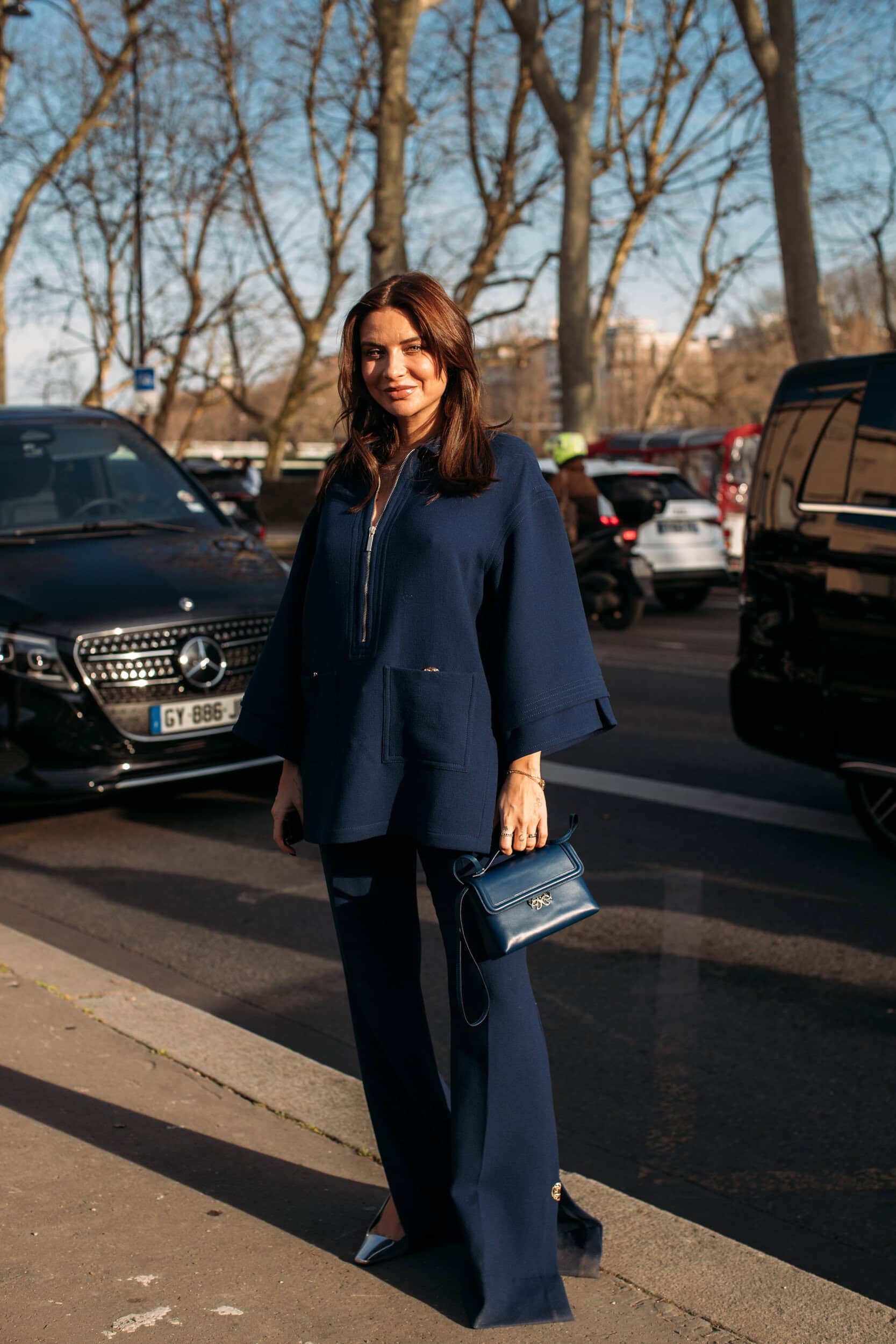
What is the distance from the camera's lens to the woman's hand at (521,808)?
2553mm

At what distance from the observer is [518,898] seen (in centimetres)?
251

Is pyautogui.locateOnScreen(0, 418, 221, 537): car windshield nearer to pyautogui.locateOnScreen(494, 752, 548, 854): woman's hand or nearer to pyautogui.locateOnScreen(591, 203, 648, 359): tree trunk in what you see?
pyautogui.locateOnScreen(494, 752, 548, 854): woman's hand

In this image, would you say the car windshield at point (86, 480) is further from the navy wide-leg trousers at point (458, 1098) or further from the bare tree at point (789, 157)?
the bare tree at point (789, 157)

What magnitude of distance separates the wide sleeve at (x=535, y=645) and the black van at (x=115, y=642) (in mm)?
3917

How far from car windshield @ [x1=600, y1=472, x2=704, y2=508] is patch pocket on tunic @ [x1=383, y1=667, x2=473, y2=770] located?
13802 millimetres

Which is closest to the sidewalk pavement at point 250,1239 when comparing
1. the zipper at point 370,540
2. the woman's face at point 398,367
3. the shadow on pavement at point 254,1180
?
the shadow on pavement at point 254,1180

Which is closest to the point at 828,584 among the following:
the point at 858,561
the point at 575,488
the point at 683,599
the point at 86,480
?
the point at 858,561

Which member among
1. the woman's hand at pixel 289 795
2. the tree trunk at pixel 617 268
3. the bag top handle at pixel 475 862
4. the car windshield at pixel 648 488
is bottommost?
the bag top handle at pixel 475 862


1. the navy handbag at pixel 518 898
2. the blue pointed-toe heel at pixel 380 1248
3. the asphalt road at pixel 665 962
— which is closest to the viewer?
the navy handbag at pixel 518 898

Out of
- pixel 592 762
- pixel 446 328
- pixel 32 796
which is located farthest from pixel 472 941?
pixel 592 762

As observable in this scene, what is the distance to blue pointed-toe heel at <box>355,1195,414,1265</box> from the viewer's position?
272cm

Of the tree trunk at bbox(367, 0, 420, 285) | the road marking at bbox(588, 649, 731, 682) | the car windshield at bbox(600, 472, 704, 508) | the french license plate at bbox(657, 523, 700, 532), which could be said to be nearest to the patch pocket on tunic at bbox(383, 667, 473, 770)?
the road marking at bbox(588, 649, 731, 682)

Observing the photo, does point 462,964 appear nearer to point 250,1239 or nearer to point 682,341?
point 250,1239

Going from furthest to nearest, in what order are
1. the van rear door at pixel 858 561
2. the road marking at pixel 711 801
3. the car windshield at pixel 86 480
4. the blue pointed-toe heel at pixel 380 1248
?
the car windshield at pixel 86 480
the road marking at pixel 711 801
the van rear door at pixel 858 561
the blue pointed-toe heel at pixel 380 1248
